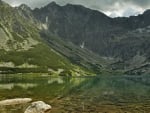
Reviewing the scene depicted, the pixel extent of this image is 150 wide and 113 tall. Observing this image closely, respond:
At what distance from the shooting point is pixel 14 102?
2936 inches

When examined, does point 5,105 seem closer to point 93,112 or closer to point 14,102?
point 14,102

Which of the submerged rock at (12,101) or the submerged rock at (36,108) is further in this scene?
the submerged rock at (12,101)

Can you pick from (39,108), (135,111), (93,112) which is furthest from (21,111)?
(135,111)

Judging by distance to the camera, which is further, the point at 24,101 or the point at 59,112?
the point at 24,101

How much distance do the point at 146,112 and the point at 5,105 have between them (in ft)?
102

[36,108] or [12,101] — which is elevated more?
[12,101]

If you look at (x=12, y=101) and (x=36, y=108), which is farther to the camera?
(x=12, y=101)

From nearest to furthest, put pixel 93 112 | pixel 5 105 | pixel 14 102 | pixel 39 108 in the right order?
pixel 39 108, pixel 93 112, pixel 5 105, pixel 14 102

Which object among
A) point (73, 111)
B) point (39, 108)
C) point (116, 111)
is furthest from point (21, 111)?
point (116, 111)

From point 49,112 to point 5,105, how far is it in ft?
47.1

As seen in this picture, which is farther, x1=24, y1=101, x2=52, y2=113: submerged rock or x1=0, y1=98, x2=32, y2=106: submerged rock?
x1=0, y1=98, x2=32, y2=106: submerged rock

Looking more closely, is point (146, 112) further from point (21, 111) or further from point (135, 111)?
point (21, 111)

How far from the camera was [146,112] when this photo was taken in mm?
63844

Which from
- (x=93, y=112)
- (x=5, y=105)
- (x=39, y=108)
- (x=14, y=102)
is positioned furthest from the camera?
(x=14, y=102)
